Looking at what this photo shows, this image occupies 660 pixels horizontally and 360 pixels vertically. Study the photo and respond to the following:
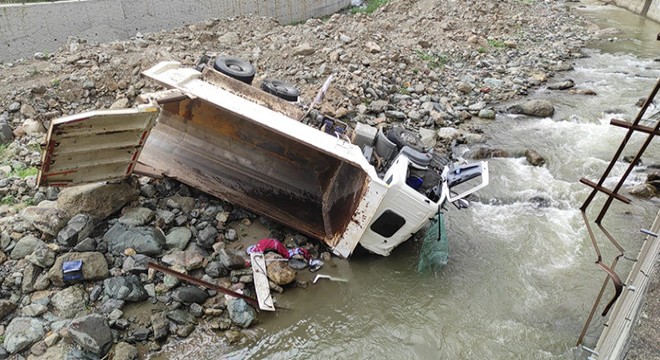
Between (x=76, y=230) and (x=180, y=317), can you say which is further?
(x=76, y=230)

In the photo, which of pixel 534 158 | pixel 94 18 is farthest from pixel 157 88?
pixel 534 158

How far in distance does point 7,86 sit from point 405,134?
6968 millimetres

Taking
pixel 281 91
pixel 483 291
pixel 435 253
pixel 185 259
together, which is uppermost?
pixel 281 91

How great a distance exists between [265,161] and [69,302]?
2.84 m

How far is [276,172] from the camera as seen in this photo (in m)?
5.85

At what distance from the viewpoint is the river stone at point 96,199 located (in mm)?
4648

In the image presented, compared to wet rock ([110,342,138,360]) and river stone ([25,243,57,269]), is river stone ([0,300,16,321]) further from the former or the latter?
wet rock ([110,342,138,360])

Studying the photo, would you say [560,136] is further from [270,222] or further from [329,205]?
[270,222]

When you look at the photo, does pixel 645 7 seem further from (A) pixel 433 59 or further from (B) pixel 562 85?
(A) pixel 433 59

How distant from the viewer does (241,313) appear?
164 inches

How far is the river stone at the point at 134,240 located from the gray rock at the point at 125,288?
38 centimetres

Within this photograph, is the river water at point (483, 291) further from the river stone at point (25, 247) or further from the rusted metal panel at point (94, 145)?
the rusted metal panel at point (94, 145)

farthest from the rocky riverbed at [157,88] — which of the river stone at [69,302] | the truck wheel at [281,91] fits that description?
the truck wheel at [281,91]

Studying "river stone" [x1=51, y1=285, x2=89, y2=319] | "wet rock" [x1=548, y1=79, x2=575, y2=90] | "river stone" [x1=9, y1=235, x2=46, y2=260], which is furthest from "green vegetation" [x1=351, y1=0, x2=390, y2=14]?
"river stone" [x1=51, y1=285, x2=89, y2=319]
